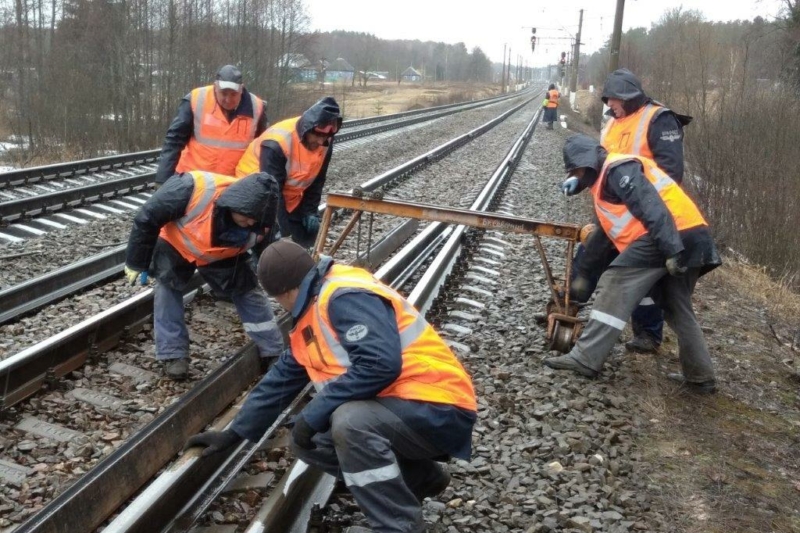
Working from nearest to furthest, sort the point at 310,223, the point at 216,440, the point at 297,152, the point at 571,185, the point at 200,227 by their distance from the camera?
the point at 216,440 → the point at 200,227 → the point at 571,185 → the point at 297,152 → the point at 310,223

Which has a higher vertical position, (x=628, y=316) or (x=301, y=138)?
(x=301, y=138)

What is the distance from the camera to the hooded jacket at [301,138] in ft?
18.7

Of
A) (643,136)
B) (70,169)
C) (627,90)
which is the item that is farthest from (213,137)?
(70,169)

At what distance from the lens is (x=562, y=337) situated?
6051 millimetres

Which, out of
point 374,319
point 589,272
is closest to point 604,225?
point 589,272

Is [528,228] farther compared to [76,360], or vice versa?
[528,228]

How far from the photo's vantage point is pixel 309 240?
6.86 m

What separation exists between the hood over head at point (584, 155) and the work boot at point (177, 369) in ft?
9.39

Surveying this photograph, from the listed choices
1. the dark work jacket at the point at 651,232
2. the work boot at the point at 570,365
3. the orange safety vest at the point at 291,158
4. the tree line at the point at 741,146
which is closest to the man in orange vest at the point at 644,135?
the dark work jacket at the point at 651,232

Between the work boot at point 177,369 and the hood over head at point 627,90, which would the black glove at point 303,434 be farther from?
the hood over head at point 627,90

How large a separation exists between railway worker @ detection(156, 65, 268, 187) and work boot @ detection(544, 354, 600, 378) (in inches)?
116

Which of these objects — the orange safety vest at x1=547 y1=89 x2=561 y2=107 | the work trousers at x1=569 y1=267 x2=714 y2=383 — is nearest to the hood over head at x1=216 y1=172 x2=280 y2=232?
the work trousers at x1=569 y1=267 x2=714 y2=383

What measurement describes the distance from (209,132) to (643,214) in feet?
11.1

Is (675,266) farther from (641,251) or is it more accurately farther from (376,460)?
(376,460)
